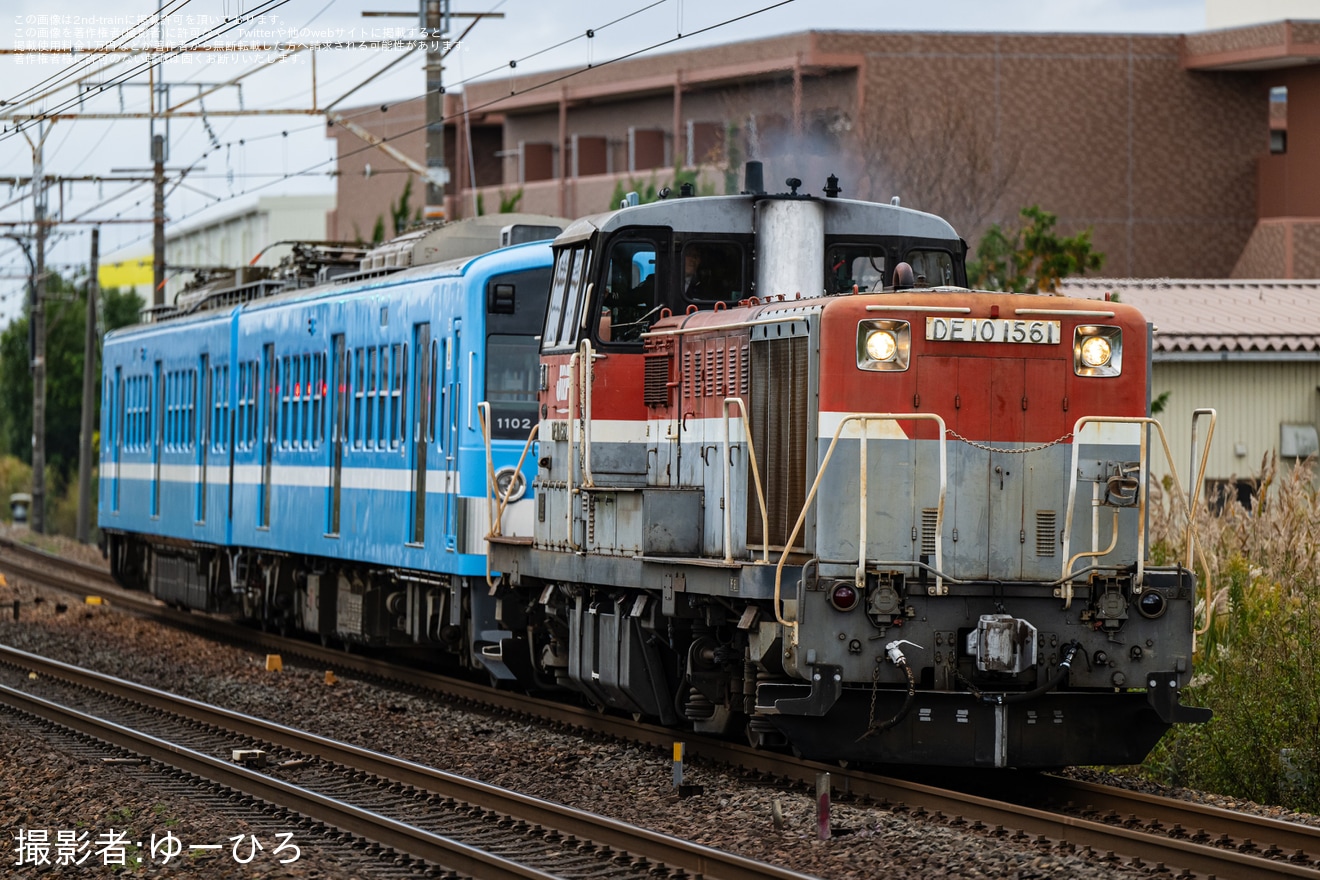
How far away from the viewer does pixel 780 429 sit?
35.6 feet

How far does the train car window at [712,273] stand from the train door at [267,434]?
915 centimetres

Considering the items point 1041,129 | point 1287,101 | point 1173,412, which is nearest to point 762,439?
point 1173,412

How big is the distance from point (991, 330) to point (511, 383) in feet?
18.7

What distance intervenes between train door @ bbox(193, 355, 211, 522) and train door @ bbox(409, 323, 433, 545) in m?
7.12

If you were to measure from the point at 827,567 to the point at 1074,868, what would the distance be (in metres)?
2.43

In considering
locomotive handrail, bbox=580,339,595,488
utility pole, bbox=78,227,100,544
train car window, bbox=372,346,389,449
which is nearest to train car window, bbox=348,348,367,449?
train car window, bbox=372,346,389,449

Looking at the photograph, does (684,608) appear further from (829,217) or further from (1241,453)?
(1241,453)

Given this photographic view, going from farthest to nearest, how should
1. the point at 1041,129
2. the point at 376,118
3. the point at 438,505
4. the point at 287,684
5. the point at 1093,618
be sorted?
the point at 376,118 < the point at 1041,129 < the point at 287,684 < the point at 438,505 < the point at 1093,618

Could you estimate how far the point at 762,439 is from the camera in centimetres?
1103

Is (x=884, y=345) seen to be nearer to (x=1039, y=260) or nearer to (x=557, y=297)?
(x=557, y=297)

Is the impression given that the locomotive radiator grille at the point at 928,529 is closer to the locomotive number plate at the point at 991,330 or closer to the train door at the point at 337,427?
the locomotive number plate at the point at 991,330

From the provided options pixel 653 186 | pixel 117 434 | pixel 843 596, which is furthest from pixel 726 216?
pixel 653 186

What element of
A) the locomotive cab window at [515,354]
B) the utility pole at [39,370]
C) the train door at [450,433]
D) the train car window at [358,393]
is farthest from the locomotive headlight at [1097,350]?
the utility pole at [39,370]

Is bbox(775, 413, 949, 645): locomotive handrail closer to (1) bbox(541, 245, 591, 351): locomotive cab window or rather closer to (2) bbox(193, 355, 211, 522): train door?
(1) bbox(541, 245, 591, 351): locomotive cab window
